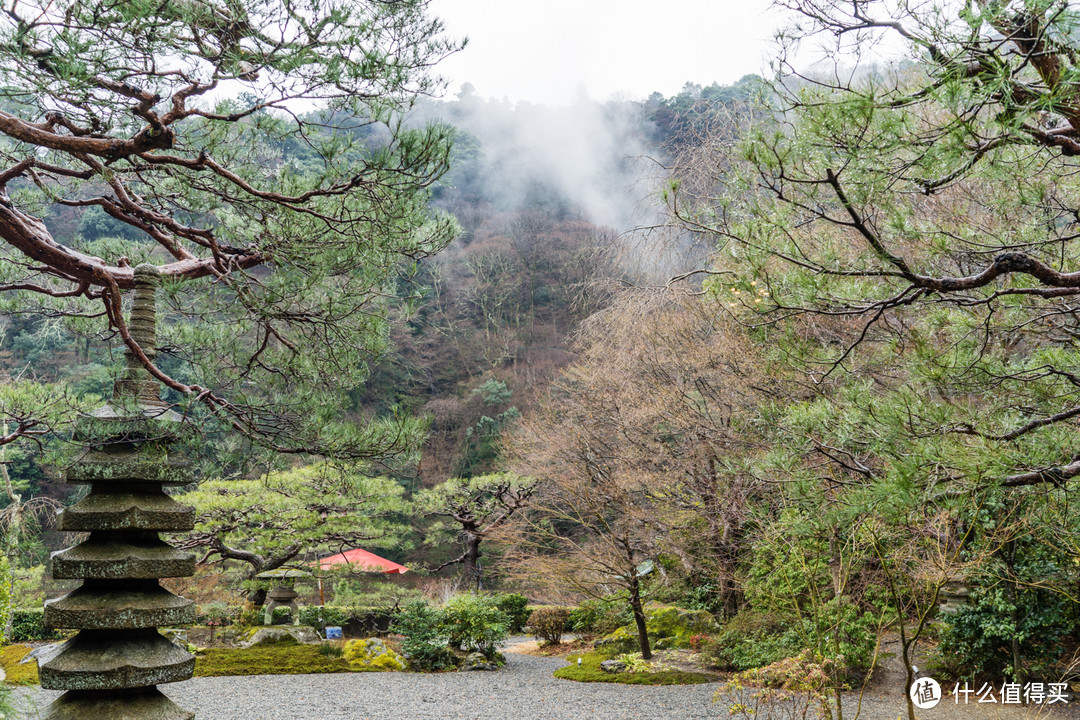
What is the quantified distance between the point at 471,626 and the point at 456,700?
6.72ft

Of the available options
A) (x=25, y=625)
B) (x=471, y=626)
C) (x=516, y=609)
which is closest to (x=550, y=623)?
(x=516, y=609)

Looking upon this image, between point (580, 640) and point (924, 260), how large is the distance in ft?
24.8

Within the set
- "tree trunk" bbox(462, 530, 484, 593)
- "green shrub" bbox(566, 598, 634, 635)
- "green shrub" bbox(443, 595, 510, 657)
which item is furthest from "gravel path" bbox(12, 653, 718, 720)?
"tree trunk" bbox(462, 530, 484, 593)

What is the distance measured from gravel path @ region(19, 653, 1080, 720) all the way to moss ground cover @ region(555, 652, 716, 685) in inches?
7.2

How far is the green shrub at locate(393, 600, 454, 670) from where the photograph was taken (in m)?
7.70

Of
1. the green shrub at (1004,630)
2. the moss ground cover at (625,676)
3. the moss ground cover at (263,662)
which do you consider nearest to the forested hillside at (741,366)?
the green shrub at (1004,630)

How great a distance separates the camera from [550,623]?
9.99 meters

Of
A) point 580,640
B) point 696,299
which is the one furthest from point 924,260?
point 580,640

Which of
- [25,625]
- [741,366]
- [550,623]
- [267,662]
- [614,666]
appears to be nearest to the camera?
[741,366]

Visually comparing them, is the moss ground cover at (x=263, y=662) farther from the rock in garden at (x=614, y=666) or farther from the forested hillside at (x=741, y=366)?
the rock in garden at (x=614, y=666)

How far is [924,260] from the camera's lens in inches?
186

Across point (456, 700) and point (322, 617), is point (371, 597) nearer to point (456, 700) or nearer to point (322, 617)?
point (322, 617)

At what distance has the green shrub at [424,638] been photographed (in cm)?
770

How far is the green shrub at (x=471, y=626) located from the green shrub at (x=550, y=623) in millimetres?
1860
